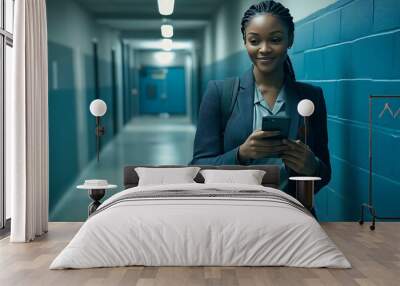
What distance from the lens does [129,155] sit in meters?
8.42

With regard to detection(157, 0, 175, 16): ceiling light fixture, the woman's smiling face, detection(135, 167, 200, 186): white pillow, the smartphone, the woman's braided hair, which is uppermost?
detection(157, 0, 175, 16): ceiling light fixture

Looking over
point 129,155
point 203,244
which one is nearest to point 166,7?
Answer: point 129,155

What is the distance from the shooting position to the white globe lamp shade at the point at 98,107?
7547 mm

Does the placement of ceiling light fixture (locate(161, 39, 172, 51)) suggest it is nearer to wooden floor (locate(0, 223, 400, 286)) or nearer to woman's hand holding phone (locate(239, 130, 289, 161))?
woman's hand holding phone (locate(239, 130, 289, 161))

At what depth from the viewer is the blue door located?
867 centimetres

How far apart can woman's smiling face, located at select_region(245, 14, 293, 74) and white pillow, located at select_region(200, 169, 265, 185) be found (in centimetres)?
119

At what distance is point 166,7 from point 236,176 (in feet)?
7.31

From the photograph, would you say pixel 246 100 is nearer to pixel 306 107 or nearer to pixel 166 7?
pixel 306 107

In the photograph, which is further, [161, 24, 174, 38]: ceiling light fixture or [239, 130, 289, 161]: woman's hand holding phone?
[161, 24, 174, 38]: ceiling light fixture

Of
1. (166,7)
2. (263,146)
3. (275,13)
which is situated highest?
(166,7)

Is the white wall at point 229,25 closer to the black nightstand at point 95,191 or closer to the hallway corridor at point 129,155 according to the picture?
the hallway corridor at point 129,155

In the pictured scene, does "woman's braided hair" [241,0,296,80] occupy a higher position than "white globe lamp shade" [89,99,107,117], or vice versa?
"woman's braided hair" [241,0,296,80]

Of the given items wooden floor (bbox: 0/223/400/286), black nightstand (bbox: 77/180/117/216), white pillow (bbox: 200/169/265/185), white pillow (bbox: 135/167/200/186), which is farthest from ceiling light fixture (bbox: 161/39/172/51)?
wooden floor (bbox: 0/223/400/286)

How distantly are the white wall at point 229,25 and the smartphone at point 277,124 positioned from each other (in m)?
0.86
